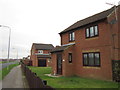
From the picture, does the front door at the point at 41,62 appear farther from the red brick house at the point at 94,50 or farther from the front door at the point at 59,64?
the front door at the point at 59,64

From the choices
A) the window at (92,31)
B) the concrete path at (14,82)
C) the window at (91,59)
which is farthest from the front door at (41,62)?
the window at (92,31)

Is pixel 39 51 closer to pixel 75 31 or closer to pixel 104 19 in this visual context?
pixel 75 31

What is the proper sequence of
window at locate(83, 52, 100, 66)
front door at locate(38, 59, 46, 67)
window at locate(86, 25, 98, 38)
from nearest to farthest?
1. window at locate(83, 52, 100, 66)
2. window at locate(86, 25, 98, 38)
3. front door at locate(38, 59, 46, 67)

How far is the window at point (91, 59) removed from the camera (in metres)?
13.7

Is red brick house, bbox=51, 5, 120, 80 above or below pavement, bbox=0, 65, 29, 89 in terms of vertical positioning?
above

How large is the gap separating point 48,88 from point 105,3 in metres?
11.1

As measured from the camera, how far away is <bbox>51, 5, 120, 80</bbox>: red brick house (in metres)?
12.4

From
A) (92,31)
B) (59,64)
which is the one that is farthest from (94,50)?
(59,64)

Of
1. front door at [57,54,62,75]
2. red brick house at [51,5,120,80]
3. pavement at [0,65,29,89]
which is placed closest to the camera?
pavement at [0,65,29,89]

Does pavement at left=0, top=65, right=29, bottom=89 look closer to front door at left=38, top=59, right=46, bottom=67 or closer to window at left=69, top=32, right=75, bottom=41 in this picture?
window at left=69, top=32, right=75, bottom=41

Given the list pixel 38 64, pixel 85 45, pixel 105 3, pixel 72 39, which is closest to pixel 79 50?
pixel 85 45

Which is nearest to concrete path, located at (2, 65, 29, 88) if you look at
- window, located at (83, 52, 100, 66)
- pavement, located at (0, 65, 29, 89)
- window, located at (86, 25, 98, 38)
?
pavement, located at (0, 65, 29, 89)

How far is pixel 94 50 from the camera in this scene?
46.2 ft

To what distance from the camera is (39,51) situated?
4225cm
